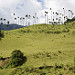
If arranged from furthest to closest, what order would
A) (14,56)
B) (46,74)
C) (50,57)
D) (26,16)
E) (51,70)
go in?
(26,16), (50,57), (14,56), (51,70), (46,74)

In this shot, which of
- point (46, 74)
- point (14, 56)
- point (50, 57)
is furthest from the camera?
point (50, 57)

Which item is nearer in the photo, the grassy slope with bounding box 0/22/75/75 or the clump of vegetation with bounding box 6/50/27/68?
the clump of vegetation with bounding box 6/50/27/68

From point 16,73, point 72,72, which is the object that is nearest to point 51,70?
point 72,72

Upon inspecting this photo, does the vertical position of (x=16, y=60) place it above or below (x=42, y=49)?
below

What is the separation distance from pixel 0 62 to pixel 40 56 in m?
6.00

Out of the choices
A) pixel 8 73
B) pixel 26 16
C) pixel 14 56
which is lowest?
pixel 8 73

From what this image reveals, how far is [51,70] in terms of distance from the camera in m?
11.0

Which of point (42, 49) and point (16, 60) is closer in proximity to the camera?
point (16, 60)

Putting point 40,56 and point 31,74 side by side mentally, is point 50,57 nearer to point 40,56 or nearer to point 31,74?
point 40,56

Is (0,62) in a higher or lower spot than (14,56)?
lower

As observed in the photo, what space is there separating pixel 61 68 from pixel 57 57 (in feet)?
15.8

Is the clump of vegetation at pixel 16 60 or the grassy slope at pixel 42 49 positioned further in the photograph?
the grassy slope at pixel 42 49

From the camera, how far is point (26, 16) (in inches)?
3880

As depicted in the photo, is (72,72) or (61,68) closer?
(72,72)
